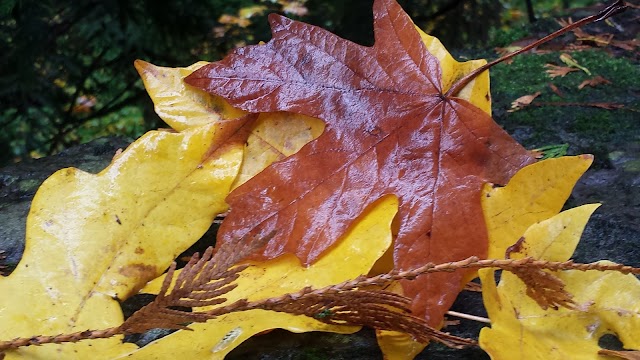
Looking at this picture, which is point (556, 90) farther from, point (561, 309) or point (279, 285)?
point (279, 285)

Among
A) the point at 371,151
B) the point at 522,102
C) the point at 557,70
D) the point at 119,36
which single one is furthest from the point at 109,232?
the point at 119,36

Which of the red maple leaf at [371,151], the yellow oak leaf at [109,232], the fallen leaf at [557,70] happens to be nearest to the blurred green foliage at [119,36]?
the fallen leaf at [557,70]

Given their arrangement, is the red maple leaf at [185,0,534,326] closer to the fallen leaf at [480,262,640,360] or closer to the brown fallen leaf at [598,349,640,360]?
the fallen leaf at [480,262,640,360]

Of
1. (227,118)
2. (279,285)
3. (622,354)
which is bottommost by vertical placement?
(622,354)

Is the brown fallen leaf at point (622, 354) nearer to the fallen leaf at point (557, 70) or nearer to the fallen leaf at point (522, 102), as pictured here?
the fallen leaf at point (522, 102)

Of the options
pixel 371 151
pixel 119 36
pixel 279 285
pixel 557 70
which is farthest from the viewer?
pixel 119 36

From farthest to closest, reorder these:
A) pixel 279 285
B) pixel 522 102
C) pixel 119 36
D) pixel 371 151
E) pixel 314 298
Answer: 1. pixel 119 36
2. pixel 522 102
3. pixel 371 151
4. pixel 279 285
5. pixel 314 298

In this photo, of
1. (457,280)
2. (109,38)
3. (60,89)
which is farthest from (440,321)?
(60,89)

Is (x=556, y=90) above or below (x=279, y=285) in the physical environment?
below
